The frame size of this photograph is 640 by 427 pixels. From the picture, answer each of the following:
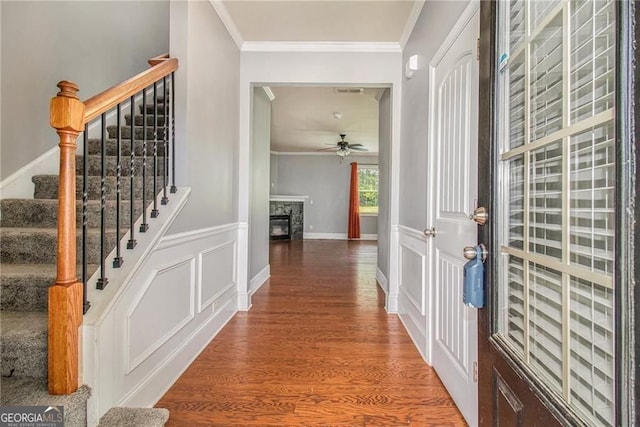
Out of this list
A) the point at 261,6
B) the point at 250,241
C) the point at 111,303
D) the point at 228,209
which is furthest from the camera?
the point at 250,241

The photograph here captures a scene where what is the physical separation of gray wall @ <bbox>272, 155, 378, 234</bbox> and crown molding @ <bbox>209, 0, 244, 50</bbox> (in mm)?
6544

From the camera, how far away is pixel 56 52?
2.45 metres

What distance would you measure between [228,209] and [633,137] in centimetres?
261

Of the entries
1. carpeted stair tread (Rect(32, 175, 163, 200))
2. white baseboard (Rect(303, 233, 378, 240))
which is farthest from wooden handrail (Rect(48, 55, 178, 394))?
white baseboard (Rect(303, 233, 378, 240))

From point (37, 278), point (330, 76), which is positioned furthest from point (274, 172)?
point (37, 278)

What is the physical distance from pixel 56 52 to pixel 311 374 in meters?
3.05

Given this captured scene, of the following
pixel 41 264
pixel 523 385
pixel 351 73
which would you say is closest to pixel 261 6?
pixel 351 73

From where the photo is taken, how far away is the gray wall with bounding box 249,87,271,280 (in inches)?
130

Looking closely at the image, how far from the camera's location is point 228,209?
2746 millimetres

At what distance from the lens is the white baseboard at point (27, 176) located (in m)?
2.14

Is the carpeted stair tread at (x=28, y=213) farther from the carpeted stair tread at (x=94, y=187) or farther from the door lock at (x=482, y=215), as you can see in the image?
the door lock at (x=482, y=215)

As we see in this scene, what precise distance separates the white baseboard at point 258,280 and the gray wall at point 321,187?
5.30 m

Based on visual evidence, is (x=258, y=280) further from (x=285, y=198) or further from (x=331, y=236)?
(x=331, y=236)

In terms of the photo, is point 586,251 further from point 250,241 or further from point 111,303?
point 250,241
